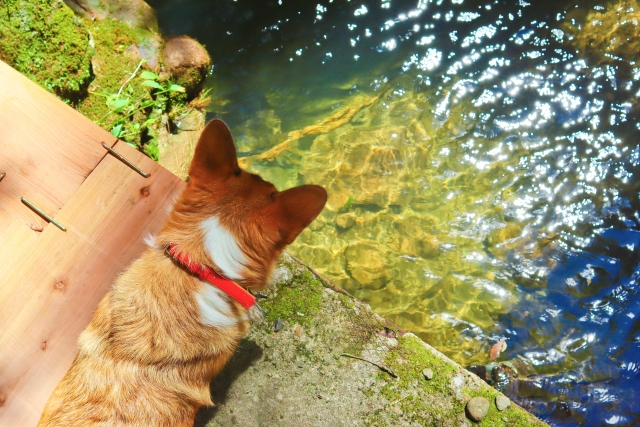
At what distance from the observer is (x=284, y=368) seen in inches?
116

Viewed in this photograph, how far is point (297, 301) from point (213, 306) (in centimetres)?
103

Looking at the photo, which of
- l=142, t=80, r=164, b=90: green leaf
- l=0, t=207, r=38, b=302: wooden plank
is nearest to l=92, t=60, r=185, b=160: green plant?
l=142, t=80, r=164, b=90: green leaf

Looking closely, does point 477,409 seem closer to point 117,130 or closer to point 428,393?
point 428,393

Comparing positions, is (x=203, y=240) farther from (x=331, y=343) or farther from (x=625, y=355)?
(x=625, y=355)

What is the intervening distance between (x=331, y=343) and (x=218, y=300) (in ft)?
3.76

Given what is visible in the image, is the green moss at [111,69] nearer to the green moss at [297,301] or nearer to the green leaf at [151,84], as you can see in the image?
the green leaf at [151,84]

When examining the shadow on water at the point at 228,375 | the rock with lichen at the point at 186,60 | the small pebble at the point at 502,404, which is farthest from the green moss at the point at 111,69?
the small pebble at the point at 502,404

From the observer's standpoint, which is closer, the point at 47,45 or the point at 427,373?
the point at 427,373

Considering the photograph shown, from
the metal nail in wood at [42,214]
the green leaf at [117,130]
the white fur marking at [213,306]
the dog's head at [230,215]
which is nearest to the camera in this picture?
the dog's head at [230,215]

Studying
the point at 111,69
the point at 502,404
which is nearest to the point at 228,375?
the point at 502,404

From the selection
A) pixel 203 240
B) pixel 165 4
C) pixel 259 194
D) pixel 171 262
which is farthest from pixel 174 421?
pixel 165 4

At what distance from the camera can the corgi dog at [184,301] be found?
1.96m

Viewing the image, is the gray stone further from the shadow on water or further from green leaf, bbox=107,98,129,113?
green leaf, bbox=107,98,129,113

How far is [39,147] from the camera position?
9.31 ft
